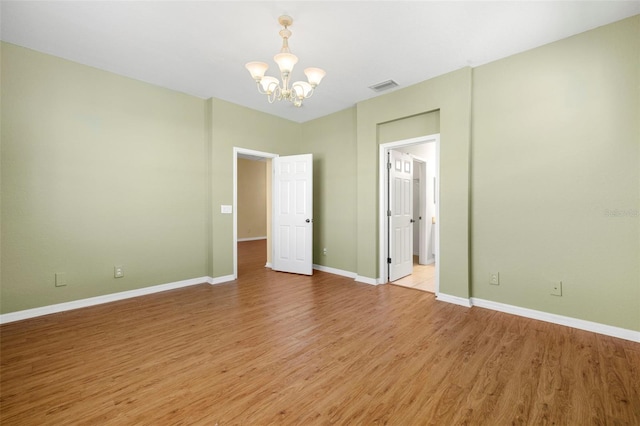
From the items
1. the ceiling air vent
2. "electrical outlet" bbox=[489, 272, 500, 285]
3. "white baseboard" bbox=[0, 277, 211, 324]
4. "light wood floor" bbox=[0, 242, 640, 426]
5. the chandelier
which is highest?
the ceiling air vent

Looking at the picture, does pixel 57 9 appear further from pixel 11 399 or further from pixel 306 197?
pixel 306 197

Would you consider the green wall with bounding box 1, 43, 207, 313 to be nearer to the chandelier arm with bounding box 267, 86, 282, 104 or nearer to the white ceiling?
the white ceiling

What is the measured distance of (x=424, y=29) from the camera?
273 centimetres

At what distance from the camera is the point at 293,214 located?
206 inches

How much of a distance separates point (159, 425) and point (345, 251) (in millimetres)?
3768

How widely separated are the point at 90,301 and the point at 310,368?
3058 millimetres

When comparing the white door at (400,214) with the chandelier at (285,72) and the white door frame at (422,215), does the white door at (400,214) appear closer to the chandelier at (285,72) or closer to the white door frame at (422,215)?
the white door frame at (422,215)

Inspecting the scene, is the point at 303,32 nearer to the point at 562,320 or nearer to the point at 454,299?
the point at 454,299

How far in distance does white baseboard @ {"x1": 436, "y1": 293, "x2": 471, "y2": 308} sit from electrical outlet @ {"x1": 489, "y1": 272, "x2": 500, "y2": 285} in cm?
36

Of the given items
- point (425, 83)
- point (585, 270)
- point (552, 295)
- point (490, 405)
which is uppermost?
point (425, 83)

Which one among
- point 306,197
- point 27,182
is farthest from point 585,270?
point 27,182

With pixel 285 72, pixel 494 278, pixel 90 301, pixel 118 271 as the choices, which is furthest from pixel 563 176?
pixel 90 301

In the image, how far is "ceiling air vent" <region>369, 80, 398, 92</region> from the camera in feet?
12.6

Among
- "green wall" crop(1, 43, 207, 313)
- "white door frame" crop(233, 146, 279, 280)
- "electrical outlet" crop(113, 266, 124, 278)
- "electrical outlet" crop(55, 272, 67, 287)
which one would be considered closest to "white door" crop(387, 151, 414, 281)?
"white door frame" crop(233, 146, 279, 280)
